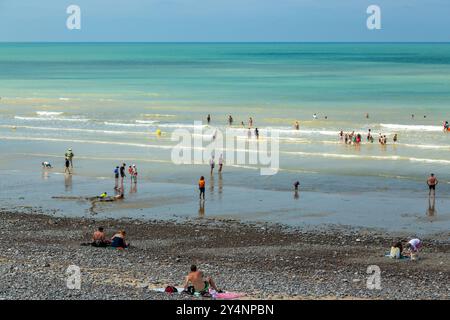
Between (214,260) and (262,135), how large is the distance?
32.6 metres

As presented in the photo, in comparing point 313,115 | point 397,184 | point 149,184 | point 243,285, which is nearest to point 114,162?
point 149,184

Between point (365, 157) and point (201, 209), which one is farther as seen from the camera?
point (365, 157)

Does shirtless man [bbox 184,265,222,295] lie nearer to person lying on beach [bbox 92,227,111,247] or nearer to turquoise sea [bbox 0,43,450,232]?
person lying on beach [bbox 92,227,111,247]

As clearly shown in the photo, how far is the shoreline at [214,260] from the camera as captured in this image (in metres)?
17.7

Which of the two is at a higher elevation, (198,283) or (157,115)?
(157,115)

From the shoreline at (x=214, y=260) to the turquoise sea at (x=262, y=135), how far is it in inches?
104

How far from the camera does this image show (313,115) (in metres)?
66.6

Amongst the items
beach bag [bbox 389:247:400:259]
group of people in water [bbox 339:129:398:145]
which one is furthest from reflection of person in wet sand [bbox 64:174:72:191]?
group of people in water [bbox 339:129:398:145]

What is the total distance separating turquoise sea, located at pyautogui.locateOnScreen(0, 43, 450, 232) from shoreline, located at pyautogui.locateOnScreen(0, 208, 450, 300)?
8.65 feet

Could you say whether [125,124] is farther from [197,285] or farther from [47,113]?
[197,285]

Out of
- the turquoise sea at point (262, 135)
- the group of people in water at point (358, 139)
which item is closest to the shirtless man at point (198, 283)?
the turquoise sea at point (262, 135)

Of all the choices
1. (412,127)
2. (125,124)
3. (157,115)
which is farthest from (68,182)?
(157,115)

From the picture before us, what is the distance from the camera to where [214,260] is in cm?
2131

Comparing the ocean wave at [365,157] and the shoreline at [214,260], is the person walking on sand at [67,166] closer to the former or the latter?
the shoreline at [214,260]
